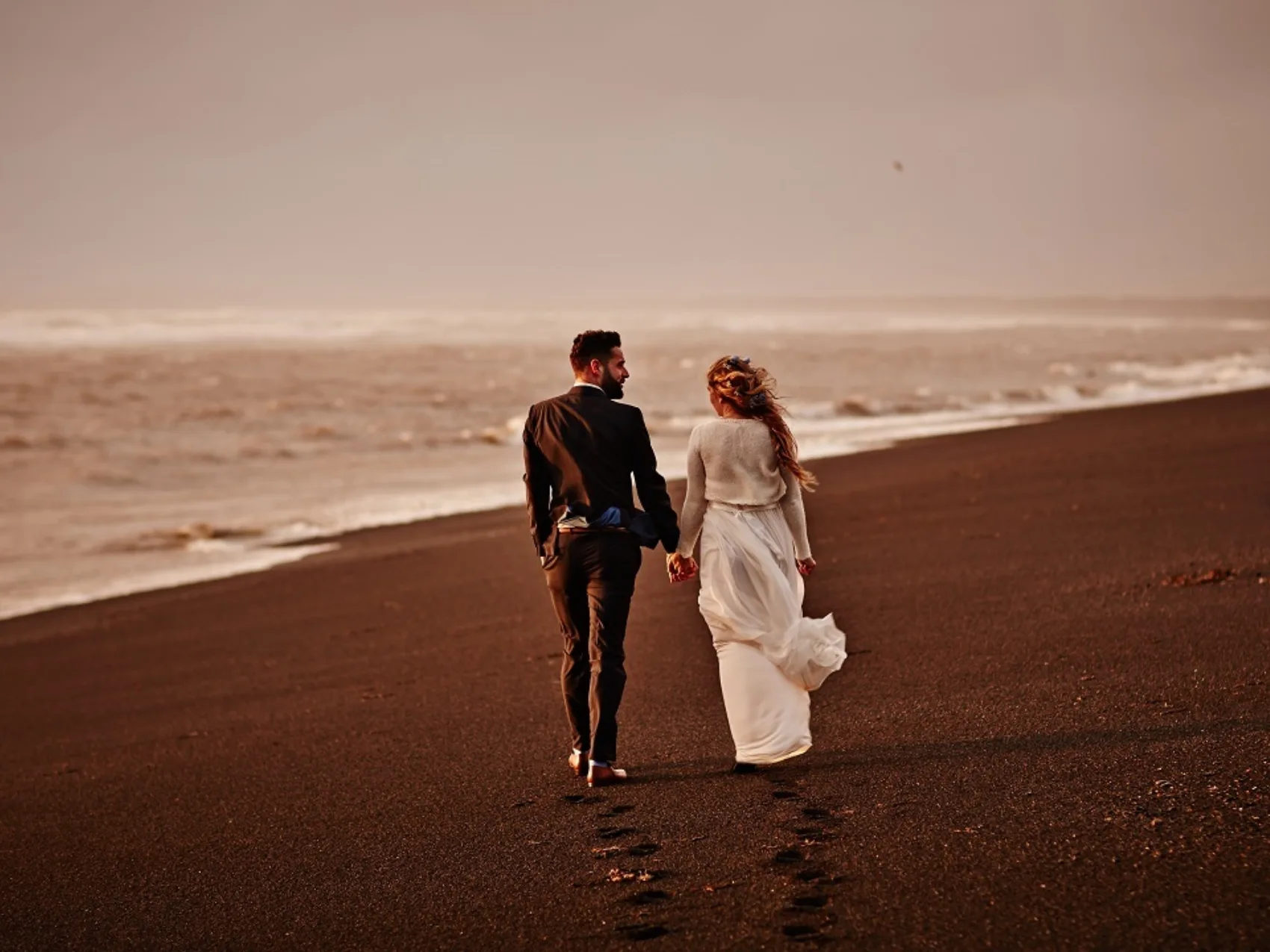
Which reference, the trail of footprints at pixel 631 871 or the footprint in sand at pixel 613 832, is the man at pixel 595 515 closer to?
the trail of footprints at pixel 631 871

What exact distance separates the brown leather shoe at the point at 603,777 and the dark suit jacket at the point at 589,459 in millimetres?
963

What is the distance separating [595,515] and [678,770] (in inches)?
46.6

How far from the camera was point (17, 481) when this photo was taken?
27219mm

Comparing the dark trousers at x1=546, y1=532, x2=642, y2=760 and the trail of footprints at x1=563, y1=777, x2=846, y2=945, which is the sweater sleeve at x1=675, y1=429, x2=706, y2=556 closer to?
the dark trousers at x1=546, y1=532, x2=642, y2=760

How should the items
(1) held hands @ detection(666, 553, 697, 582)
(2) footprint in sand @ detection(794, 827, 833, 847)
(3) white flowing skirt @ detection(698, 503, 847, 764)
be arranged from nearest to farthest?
1. (2) footprint in sand @ detection(794, 827, 833, 847)
2. (3) white flowing skirt @ detection(698, 503, 847, 764)
3. (1) held hands @ detection(666, 553, 697, 582)

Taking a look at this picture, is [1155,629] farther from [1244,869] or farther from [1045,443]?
[1045,443]

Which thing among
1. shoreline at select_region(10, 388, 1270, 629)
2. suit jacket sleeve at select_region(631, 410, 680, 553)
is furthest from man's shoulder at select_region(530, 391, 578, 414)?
shoreline at select_region(10, 388, 1270, 629)

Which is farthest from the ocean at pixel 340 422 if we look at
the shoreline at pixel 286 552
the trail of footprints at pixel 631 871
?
the trail of footprints at pixel 631 871

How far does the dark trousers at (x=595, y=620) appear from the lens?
6129 mm

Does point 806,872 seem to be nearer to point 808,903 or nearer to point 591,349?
point 808,903

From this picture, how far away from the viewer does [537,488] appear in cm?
624

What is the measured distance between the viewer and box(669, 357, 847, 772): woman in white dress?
5.98 metres

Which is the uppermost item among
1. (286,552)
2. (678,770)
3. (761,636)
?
(761,636)

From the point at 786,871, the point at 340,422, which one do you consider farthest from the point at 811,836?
the point at 340,422
